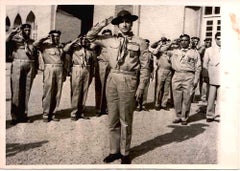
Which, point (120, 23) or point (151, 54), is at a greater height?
point (120, 23)

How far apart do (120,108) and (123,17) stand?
49 cm

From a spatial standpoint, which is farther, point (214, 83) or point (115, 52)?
point (214, 83)

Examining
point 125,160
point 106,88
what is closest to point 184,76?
point 106,88

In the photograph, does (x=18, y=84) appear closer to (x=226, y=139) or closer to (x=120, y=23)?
(x=120, y=23)

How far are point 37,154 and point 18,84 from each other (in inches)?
15.9

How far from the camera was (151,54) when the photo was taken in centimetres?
241

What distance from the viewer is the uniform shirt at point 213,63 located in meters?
2.44

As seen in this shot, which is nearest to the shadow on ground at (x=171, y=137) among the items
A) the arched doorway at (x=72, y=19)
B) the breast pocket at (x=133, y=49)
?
the breast pocket at (x=133, y=49)

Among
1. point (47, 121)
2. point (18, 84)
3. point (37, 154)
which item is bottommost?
point (37, 154)

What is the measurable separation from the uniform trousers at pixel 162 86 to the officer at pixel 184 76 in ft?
0.11

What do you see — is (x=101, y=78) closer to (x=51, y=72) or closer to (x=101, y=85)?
(x=101, y=85)

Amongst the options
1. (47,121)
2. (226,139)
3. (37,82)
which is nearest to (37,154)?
(47,121)

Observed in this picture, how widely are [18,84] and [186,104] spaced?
3.15 feet

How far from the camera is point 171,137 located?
2.46 m
